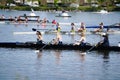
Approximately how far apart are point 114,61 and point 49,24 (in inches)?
2123

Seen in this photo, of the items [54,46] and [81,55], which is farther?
[54,46]

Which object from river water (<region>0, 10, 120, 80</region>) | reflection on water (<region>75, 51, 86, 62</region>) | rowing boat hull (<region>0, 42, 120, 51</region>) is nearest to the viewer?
river water (<region>0, 10, 120, 80</region>)

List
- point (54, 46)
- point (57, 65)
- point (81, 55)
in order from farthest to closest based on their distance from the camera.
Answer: point (54, 46) → point (81, 55) → point (57, 65)

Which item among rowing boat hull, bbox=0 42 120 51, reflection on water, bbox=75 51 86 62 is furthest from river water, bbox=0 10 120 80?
rowing boat hull, bbox=0 42 120 51

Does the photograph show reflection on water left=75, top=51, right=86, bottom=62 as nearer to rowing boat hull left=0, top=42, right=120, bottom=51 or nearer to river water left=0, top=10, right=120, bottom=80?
river water left=0, top=10, right=120, bottom=80

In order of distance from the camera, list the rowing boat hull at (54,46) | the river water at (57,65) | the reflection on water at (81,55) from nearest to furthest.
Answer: the river water at (57,65) < the reflection on water at (81,55) < the rowing boat hull at (54,46)

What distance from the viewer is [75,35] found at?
68938 mm

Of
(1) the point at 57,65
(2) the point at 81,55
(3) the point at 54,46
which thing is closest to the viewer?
(1) the point at 57,65

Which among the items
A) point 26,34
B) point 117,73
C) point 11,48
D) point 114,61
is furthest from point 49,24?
point 117,73

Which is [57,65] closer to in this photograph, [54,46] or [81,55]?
[81,55]

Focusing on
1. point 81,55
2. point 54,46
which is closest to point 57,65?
point 81,55

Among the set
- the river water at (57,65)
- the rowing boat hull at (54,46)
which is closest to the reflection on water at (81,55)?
the river water at (57,65)

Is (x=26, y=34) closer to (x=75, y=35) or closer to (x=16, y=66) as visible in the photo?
(x=75, y=35)

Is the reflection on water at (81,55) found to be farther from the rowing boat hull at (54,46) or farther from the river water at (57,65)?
the rowing boat hull at (54,46)
